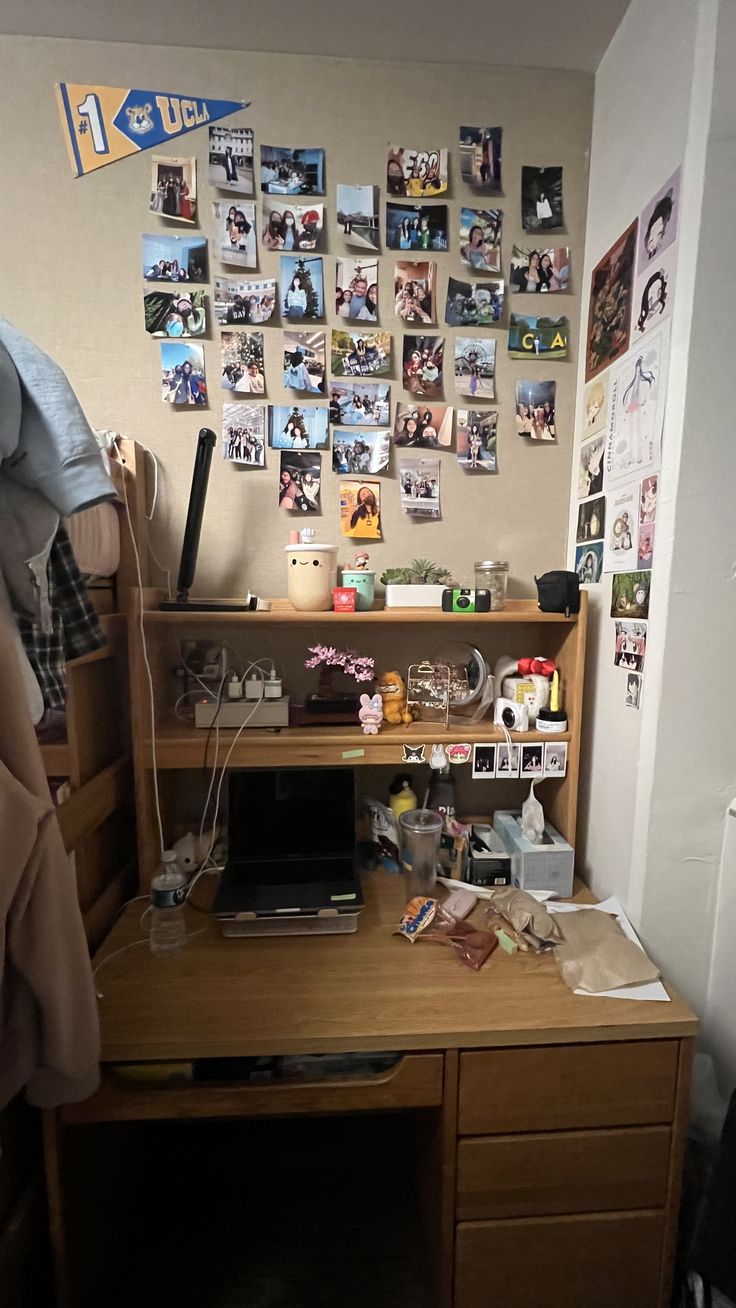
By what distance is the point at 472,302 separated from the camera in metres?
1.30

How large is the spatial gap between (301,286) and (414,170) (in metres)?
0.37

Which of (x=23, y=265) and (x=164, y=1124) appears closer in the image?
(x=23, y=265)

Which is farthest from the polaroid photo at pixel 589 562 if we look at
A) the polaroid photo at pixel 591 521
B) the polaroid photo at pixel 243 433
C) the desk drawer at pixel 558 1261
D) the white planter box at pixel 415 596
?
the desk drawer at pixel 558 1261

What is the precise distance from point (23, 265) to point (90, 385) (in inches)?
11.4

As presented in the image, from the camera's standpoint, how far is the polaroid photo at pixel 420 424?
1320 mm

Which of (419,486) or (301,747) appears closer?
(301,747)

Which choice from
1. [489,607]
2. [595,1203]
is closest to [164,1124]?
[595,1203]

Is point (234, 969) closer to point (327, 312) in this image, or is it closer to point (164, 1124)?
point (164, 1124)

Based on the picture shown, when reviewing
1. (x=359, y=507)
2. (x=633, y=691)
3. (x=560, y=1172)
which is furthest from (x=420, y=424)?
(x=560, y=1172)

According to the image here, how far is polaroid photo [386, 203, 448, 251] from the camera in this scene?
1.27 metres

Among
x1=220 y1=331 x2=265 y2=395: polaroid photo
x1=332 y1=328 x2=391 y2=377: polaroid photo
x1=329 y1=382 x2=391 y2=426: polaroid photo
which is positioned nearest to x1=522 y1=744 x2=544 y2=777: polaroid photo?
x1=329 y1=382 x2=391 y2=426: polaroid photo

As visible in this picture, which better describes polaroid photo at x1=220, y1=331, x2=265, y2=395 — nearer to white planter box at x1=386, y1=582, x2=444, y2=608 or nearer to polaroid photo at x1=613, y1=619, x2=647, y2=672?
white planter box at x1=386, y1=582, x2=444, y2=608

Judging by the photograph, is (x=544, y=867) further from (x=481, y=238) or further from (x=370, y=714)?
(x=481, y=238)

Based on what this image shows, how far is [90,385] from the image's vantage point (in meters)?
1.27
